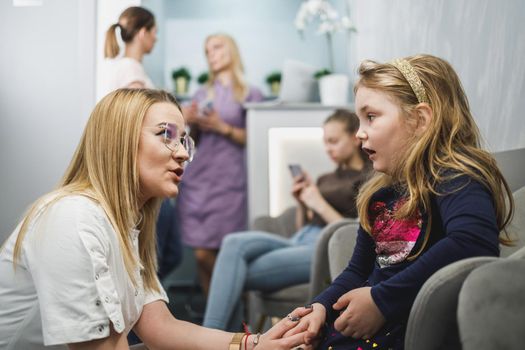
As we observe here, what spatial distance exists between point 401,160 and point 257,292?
5.04 ft

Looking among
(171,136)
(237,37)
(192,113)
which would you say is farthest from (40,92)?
(237,37)

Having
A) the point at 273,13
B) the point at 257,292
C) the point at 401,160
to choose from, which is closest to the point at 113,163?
the point at 401,160

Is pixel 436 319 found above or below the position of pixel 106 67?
below

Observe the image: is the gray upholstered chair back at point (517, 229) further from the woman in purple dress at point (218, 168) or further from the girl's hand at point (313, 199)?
the woman in purple dress at point (218, 168)

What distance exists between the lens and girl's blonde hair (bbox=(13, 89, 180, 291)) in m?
1.32

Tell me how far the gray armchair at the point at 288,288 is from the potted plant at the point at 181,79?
5.38ft

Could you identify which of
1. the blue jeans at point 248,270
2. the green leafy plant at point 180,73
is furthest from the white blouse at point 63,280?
the green leafy plant at point 180,73

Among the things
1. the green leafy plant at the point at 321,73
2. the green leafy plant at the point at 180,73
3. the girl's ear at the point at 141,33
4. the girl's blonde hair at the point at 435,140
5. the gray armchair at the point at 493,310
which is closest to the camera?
the gray armchair at the point at 493,310

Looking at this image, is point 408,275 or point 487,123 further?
point 487,123

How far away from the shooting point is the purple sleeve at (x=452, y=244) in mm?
1108

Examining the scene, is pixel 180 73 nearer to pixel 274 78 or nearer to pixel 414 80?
pixel 274 78

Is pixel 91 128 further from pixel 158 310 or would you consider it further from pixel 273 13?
pixel 273 13

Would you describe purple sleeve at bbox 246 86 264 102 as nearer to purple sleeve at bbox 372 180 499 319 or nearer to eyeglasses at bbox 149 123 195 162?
eyeglasses at bbox 149 123 195 162

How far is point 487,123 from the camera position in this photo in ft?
5.76
